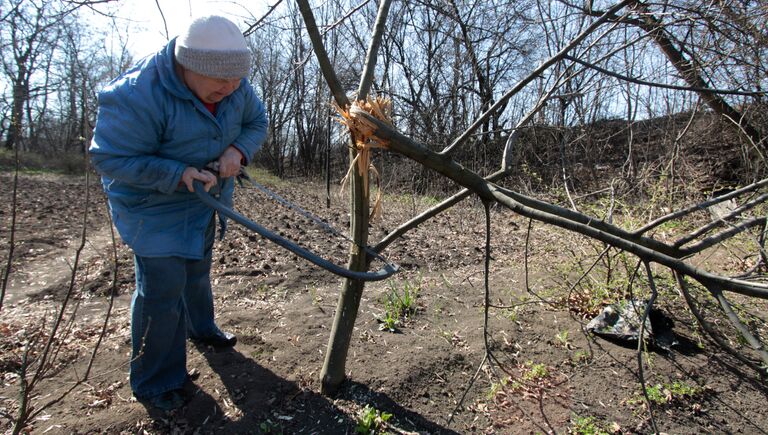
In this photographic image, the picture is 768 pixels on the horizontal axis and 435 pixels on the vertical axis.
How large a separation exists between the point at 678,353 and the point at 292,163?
70.8 feet

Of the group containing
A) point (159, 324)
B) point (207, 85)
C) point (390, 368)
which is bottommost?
point (390, 368)

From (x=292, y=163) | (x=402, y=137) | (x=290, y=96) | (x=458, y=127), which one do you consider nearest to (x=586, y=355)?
(x=402, y=137)

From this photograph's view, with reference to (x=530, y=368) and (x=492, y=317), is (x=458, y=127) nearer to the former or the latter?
(x=492, y=317)

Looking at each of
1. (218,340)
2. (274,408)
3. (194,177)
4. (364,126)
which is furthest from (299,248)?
(218,340)

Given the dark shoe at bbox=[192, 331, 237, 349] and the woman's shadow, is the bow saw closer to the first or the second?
the woman's shadow

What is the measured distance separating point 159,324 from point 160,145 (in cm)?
82

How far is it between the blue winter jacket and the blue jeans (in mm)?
96

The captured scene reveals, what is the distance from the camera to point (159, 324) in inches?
82.4

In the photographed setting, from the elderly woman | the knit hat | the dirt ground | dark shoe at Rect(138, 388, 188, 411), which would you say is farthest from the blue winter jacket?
dark shoe at Rect(138, 388, 188, 411)

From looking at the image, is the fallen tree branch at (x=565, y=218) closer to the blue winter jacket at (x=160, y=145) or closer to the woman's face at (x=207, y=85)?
the woman's face at (x=207, y=85)

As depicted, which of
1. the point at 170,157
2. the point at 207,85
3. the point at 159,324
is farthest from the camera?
the point at 159,324

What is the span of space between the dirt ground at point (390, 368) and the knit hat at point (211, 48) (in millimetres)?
836

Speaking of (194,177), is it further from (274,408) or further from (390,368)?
(390,368)

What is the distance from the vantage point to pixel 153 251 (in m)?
1.98
